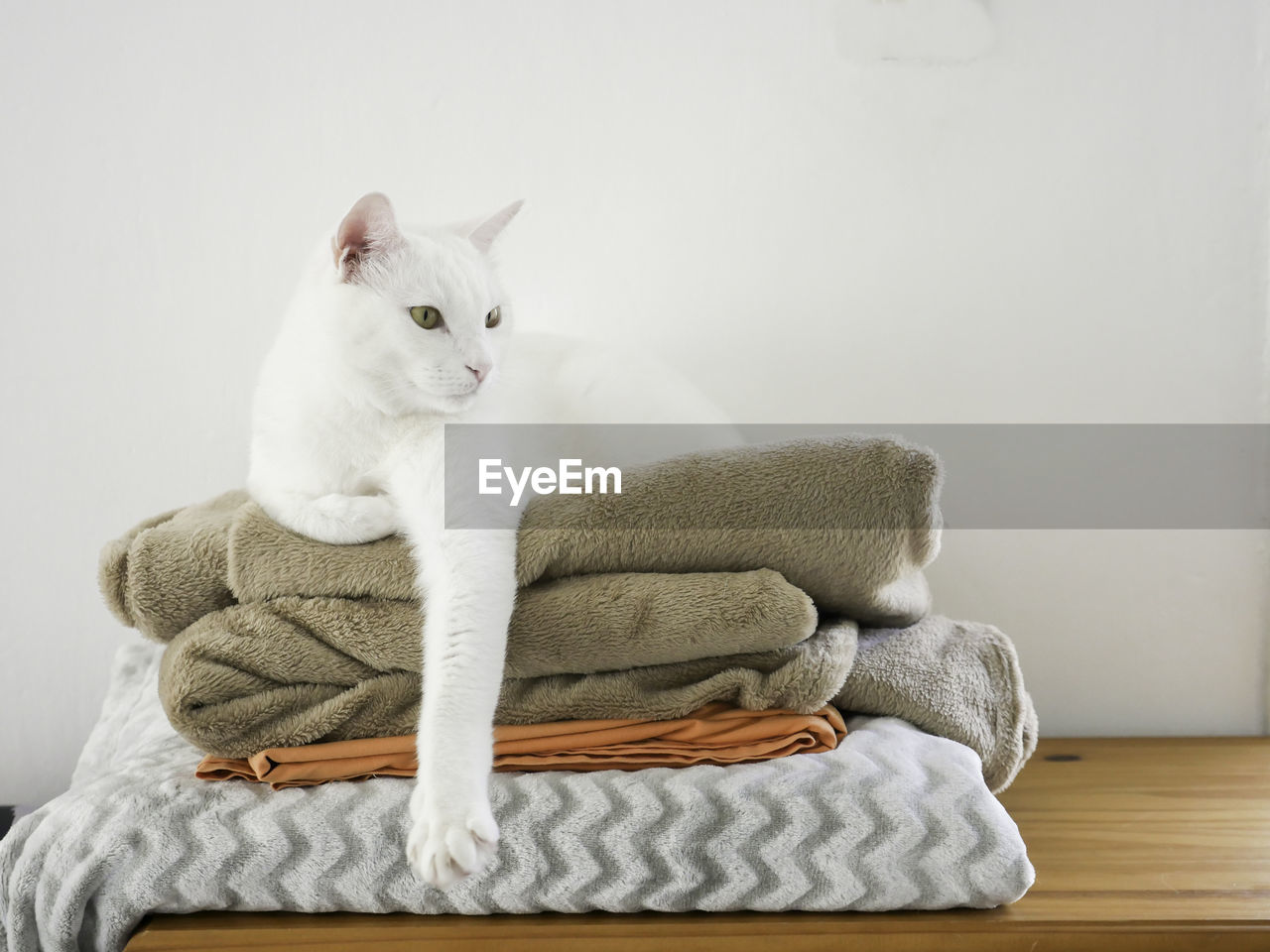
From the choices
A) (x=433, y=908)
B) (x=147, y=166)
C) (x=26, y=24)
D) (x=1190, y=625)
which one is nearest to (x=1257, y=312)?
(x=1190, y=625)

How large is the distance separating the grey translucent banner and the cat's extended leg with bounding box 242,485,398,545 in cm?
6

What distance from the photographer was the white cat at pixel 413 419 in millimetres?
606

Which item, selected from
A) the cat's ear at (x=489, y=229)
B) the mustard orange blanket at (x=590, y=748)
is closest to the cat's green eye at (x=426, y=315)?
the cat's ear at (x=489, y=229)

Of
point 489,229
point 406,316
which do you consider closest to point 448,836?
point 406,316

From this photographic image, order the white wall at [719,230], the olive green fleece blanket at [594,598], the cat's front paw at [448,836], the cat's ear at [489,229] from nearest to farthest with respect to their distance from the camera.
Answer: the cat's front paw at [448,836] < the olive green fleece blanket at [594,598] < the cat's ear at [489,229] < the white wall at [719,230]

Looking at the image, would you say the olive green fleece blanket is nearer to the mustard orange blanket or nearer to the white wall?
the mustard orange blanket

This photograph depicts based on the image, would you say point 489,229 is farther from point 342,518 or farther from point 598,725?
point 598,725

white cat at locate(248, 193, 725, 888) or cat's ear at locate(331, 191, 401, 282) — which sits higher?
cat's ear at locate(331, 191, 401, 282)

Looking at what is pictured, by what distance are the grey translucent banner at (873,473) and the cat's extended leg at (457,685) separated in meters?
0.03

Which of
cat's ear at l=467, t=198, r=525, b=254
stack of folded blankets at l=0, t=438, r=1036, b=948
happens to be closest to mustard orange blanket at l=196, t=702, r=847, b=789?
stack of folded blankets at l=0, t=438, r=1036, b=948

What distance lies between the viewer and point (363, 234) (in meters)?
0.67

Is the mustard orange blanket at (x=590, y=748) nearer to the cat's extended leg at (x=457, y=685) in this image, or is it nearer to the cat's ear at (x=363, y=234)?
the cat's extended leg at (x=457, y=685)

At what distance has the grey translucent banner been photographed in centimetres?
66

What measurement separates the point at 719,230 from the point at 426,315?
0.55 metres
